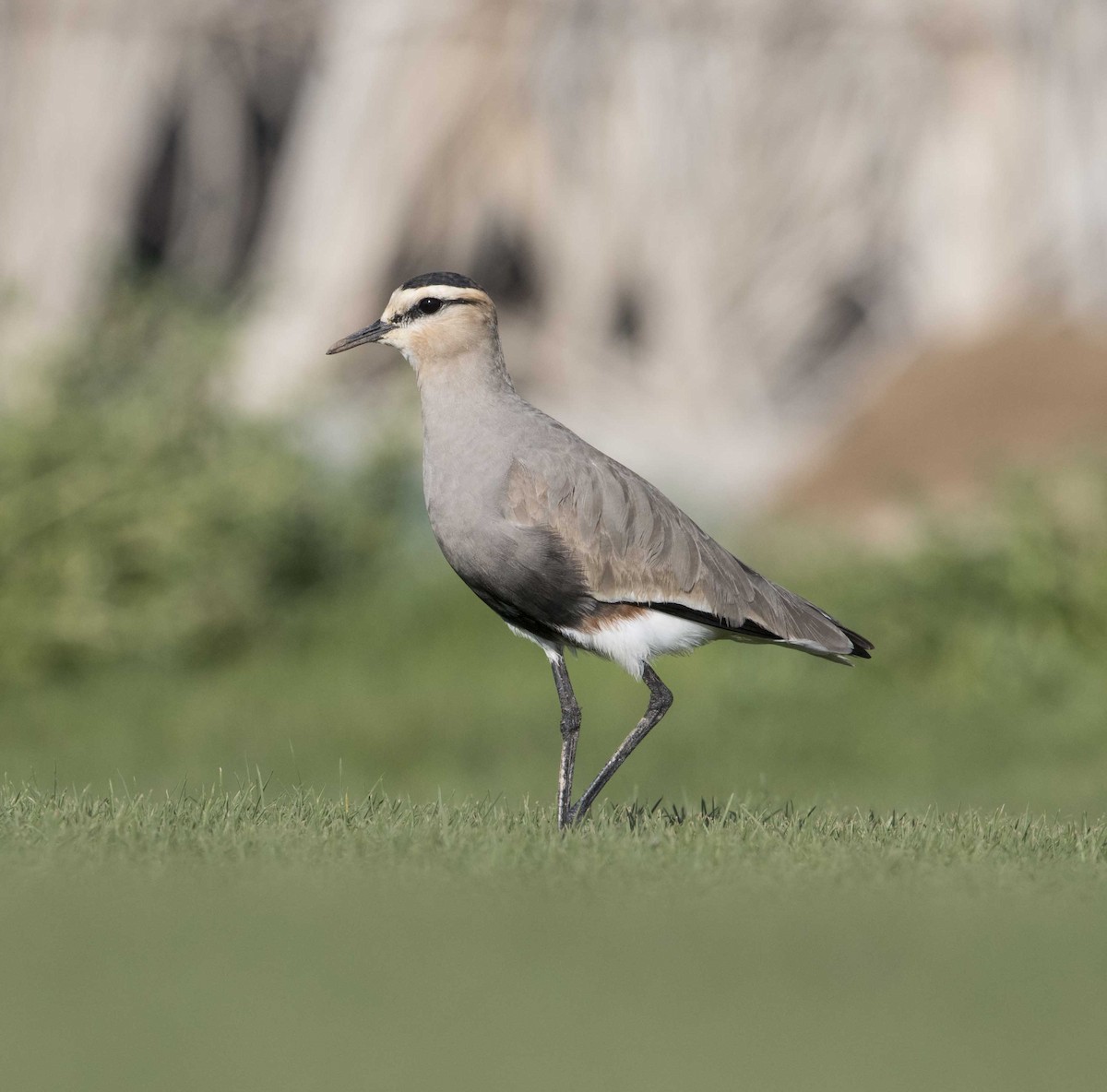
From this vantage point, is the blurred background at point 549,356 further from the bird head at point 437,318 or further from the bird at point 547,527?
the bird head at point 437,318

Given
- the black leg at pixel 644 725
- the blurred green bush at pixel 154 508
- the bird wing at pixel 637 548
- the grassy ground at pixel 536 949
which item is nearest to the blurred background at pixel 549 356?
the blurred green bush at pixel 154 508

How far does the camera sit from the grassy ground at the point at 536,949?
320cm

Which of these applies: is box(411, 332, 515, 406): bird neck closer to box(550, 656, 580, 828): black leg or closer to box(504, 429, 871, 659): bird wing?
box(504, 429, 871, 659): bird wing

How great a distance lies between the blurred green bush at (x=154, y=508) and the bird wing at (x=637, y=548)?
5.84 m

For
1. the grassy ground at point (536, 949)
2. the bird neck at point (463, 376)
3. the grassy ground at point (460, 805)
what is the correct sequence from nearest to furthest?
the grassy ground at point (536, 949) → the grassy ground at point (460, 805) → the bird neck at point (463, 376)

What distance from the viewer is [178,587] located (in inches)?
441

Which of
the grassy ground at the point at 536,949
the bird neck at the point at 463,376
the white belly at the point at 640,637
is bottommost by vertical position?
the grassy ground at the point at 536,949

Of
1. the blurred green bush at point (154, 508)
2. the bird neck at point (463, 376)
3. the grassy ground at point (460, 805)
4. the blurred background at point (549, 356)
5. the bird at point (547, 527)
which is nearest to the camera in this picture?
the grassy ground at point (460, 805)

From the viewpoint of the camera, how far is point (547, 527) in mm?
5449

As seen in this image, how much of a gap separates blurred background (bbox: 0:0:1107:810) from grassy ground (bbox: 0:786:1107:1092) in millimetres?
3737

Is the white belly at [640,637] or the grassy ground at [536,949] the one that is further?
the white belly at [640,637]

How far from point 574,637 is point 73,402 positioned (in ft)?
23.6

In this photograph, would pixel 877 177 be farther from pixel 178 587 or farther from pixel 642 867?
pixel 642 867

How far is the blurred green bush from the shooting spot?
10719 millimetres
